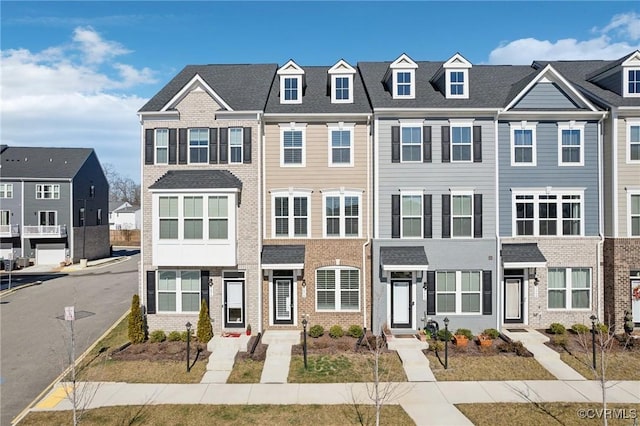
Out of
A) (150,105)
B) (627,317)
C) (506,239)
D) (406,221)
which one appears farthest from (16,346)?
(627,317)

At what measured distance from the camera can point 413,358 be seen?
49.8 feet

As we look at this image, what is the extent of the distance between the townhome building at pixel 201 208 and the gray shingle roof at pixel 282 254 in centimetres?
54

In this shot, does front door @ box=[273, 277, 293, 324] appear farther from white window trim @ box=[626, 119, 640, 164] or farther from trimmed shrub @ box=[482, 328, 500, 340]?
white window trim @ box=[626, 119, 640, 164]

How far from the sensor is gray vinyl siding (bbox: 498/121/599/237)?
60.3ft

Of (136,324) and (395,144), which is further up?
(395,144)

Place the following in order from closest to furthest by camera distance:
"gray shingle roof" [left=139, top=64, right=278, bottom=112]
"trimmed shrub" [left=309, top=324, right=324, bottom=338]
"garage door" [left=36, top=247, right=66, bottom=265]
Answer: "trimmed shrub" [left=309, top=324, right=324, bottom=338] < "gray shingle roof" [left=139, top=64, right=278, bottom=112] < "garage door" [left=36, top=247, right=66, bottom=265]

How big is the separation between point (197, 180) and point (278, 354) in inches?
319

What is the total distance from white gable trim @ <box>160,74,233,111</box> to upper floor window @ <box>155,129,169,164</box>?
111cm

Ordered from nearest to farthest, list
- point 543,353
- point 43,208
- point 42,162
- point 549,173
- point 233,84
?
point 543,353
point 549,173
point 233,84
point 43,208
point 42,162

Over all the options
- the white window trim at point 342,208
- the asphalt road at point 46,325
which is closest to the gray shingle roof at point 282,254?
the white window trim at point 342,208

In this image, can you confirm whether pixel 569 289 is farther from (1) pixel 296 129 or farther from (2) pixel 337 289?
(1) pixel 296 129

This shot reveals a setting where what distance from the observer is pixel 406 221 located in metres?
18.0

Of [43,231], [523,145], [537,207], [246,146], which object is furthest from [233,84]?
[43,231]

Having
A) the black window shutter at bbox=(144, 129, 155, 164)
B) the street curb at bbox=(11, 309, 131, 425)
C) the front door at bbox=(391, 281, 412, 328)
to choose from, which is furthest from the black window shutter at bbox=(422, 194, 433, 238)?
the street curb at bbox=(11, 309, 131, 425)
